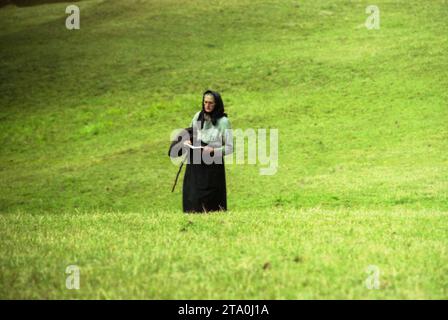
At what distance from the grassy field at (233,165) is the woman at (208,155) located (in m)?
0.72

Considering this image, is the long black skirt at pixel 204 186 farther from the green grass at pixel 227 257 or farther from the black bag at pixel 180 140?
the green grass at pixel 227 257

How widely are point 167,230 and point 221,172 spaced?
122 inches

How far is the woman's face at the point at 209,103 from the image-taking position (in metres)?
13.6

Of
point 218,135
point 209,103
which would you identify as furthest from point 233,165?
point 209,103

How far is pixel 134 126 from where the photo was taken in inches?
1758

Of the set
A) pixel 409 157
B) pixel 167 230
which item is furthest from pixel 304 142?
pixel 167 230

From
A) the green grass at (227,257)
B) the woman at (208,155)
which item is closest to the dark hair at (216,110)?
the woman at (208,155)

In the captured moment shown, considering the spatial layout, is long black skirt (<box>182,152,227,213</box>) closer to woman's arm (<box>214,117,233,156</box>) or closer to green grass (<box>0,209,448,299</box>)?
woman's arm (<box>214,117,233,156</box>)

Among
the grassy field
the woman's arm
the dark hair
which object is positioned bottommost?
the grassy field

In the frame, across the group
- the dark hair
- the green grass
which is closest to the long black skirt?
the dark hair

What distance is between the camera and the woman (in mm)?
13836

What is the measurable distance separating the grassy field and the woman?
0.72 meters

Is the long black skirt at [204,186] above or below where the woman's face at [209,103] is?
below

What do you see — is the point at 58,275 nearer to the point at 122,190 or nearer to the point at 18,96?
the point at 122,190
